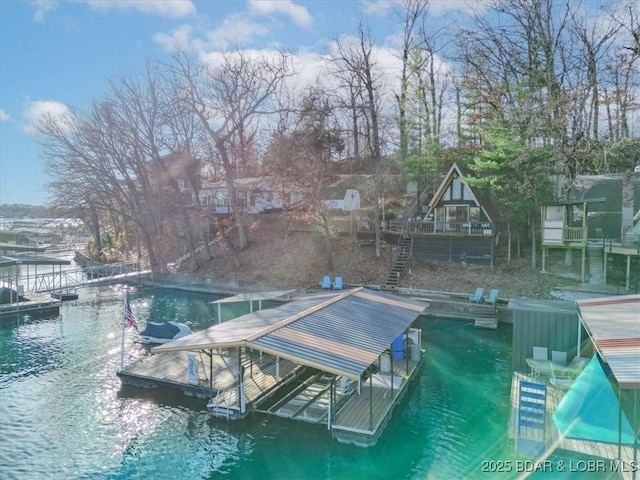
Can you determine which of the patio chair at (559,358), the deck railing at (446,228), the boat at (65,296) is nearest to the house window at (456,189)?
the deck railing at (446,228)

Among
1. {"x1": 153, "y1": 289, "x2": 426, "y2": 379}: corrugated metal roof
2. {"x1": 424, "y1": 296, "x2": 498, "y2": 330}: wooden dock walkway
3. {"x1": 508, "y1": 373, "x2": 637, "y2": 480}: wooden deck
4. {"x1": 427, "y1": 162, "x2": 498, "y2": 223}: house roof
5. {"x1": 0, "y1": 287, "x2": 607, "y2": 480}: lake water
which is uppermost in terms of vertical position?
{"x1": 427, "y1": 162, "x2": 498, "y2": 223}: house roof

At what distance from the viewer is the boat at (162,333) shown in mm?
20438

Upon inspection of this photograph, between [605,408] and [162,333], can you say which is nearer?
[605,408]

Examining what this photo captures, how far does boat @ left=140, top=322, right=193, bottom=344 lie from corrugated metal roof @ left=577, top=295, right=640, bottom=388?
16.4 m

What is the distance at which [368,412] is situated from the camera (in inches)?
506

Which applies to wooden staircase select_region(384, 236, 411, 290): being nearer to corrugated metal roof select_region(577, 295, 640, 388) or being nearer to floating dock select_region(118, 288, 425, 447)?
floating dock select_region(118, 288, 425, 447)

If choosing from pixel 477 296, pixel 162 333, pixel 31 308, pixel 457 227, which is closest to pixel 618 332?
pixel 477 296

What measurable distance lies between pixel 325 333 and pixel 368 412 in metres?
2.61

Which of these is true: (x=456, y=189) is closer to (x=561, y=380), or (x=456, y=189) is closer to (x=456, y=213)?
(x=456, y=213)

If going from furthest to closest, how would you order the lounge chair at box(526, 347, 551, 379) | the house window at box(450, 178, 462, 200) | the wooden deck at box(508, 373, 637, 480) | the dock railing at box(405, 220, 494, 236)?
the house window at box(450, 178, 462, 200) → the dock railing at box(405, 220, 494, 236) → the lounge chair at box(526, 347, 551, 379) → the wooden deck at box(508, 373, 637, 480)

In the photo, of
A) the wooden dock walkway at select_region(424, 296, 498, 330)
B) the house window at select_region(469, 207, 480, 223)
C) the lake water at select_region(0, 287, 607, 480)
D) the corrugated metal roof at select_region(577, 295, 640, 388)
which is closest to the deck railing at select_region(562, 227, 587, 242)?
the house window at select_region(469, 207, 480, 223)

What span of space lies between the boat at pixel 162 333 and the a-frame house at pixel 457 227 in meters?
17.2

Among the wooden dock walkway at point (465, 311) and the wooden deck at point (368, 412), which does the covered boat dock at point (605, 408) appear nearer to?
the wooden deck at point (368, 412)

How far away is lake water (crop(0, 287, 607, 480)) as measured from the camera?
10945 millimetres
